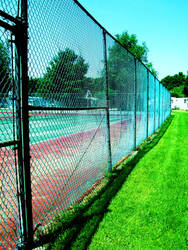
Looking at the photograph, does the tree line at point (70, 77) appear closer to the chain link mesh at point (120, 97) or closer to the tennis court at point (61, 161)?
the chain link mesh at point (120, 97)

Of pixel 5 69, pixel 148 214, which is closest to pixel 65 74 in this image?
pixel 5 69

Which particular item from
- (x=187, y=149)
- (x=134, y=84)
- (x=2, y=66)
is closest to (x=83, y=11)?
(x=2, y=66)

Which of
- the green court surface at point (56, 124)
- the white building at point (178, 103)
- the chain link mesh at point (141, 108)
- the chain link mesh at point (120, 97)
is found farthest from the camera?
the white building at point (178, 103)

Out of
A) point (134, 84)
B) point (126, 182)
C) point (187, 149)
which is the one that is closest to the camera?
point (126, 182)

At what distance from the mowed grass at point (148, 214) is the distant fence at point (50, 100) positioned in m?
0.63

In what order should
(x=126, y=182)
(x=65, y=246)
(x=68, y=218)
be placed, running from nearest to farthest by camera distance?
(x=65, y=246) < (x=68, y=218) < (x=126, y=182)

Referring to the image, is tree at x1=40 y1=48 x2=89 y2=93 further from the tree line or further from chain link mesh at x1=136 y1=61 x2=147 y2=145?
chain link mesh at x1=136 y1=61 x2=147 y2=145

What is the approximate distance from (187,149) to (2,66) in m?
6.31

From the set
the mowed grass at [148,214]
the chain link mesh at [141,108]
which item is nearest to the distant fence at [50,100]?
the mowed grass at [148,214]

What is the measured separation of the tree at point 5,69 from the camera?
5.53 ft

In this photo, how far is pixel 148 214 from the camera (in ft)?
9.08

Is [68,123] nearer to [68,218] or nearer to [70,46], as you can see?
[70,46]

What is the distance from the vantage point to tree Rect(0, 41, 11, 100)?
169 centimetres

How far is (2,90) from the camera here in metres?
1.70
